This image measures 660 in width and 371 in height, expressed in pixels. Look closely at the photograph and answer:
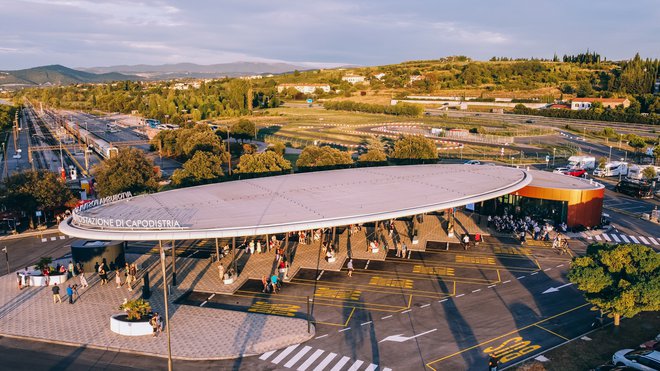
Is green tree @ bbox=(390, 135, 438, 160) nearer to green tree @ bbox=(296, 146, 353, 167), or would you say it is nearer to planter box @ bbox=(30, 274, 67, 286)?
green tree @ bbox=(296, 146, 353, 167)

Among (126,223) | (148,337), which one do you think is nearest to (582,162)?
(126,223)

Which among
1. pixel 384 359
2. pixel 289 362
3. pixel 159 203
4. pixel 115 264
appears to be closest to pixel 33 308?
pixel 115 264

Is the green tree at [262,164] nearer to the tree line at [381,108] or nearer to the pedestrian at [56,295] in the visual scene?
the pedestrian at [56,295]

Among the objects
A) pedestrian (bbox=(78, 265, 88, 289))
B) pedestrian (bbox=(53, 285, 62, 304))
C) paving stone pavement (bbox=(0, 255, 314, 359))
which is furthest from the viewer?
pedestrian (bbox=(78, 265, 88, 289))

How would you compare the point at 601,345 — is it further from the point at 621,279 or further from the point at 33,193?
the point at 33,193

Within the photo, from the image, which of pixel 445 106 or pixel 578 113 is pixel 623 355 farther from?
pixel 445 106

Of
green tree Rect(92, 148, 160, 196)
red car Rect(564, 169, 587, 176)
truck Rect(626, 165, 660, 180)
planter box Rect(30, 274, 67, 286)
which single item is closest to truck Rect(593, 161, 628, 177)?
truck Rect(626, 165, 660, 180)

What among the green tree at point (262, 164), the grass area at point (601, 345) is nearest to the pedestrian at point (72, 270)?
the green tree at point (262, 164)
